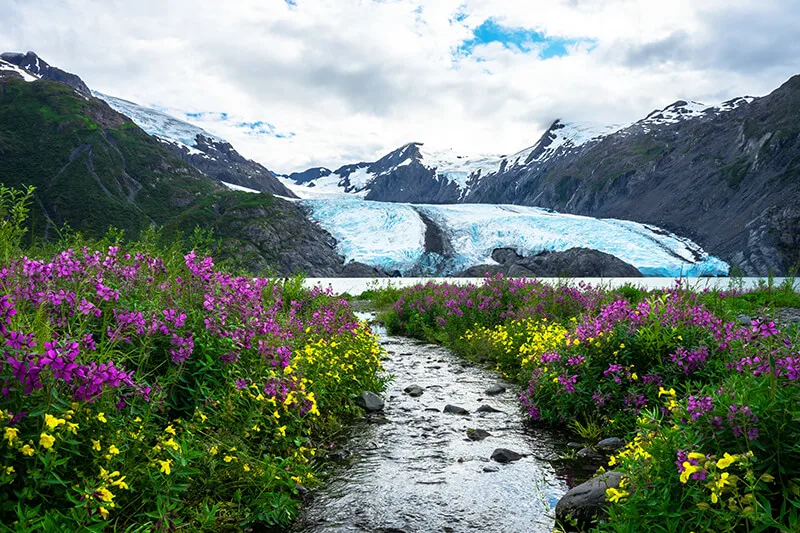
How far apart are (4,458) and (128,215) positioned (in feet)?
242

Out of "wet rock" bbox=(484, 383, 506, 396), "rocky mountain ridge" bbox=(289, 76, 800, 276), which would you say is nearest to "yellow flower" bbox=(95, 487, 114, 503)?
"wet rock" bbox=(484, 383, 506, 396)

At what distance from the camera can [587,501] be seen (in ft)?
14.3

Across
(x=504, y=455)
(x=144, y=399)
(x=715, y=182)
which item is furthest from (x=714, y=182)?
(x=144, y=399)

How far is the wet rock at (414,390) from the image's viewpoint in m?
9.57

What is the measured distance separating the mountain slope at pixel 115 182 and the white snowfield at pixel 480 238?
5.34 metres

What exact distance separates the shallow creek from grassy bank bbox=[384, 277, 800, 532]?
0.89 meters

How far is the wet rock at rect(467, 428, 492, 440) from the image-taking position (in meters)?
7.05

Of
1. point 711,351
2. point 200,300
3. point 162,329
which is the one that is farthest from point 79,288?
point 711,351

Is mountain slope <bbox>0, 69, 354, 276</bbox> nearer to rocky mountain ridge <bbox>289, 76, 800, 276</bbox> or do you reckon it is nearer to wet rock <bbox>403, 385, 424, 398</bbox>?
wet rock <bbox>403, 385, 424, 398</bbox>

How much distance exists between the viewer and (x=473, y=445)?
674 centimetres

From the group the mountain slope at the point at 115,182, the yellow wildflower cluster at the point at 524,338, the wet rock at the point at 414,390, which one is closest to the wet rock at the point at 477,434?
the yellow wildflower cluster at the point at 524,338

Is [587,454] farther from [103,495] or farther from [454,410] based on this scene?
[103,495]

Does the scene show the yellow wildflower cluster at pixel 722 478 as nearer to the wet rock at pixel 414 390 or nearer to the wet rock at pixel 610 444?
the wet rock at pixel 610 444

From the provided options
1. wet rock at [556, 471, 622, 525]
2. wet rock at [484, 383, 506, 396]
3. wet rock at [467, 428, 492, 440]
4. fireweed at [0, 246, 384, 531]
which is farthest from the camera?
wet rock at [484, 383, 506, 396]
